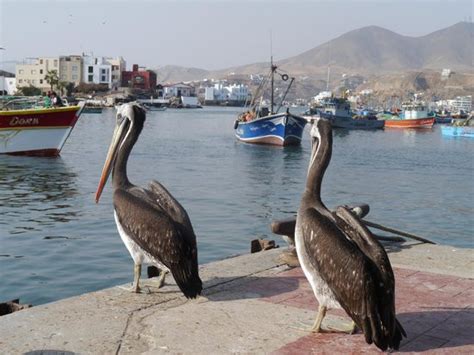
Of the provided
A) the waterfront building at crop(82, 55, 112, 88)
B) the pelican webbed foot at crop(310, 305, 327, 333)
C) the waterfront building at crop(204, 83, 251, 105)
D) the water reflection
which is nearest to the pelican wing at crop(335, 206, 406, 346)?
the pelican webbed foot at crop(310, 305, 327, 333)

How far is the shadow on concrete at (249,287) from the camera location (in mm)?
5953

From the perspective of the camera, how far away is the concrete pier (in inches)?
183

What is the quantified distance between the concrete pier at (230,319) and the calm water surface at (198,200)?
3526 millimetres

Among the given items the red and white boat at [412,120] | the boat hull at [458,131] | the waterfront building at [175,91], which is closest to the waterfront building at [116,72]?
the waterfront building at [175,91]

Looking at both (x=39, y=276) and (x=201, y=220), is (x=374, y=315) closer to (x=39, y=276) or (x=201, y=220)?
(x=39, y=276)

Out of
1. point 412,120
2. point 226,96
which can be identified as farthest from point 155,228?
point 226,96

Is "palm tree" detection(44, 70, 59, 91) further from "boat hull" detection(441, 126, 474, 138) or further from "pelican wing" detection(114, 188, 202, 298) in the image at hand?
"pelican wing" detection(114, 188, 202, 298)

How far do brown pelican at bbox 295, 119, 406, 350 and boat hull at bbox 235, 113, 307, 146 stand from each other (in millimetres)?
35443

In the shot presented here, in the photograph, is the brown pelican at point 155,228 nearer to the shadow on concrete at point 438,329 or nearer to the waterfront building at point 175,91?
the shadow on concrete at point 438,329

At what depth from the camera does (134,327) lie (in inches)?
198

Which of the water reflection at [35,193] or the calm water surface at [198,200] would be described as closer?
the calm water surface at [198,200]

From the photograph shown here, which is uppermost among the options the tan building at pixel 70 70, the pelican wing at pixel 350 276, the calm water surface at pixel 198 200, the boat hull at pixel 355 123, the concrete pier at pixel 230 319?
the tan building at pixel 70 70

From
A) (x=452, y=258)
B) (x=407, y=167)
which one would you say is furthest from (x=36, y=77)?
(x=452, y=258)

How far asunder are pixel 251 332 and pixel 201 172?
21.2 metres
